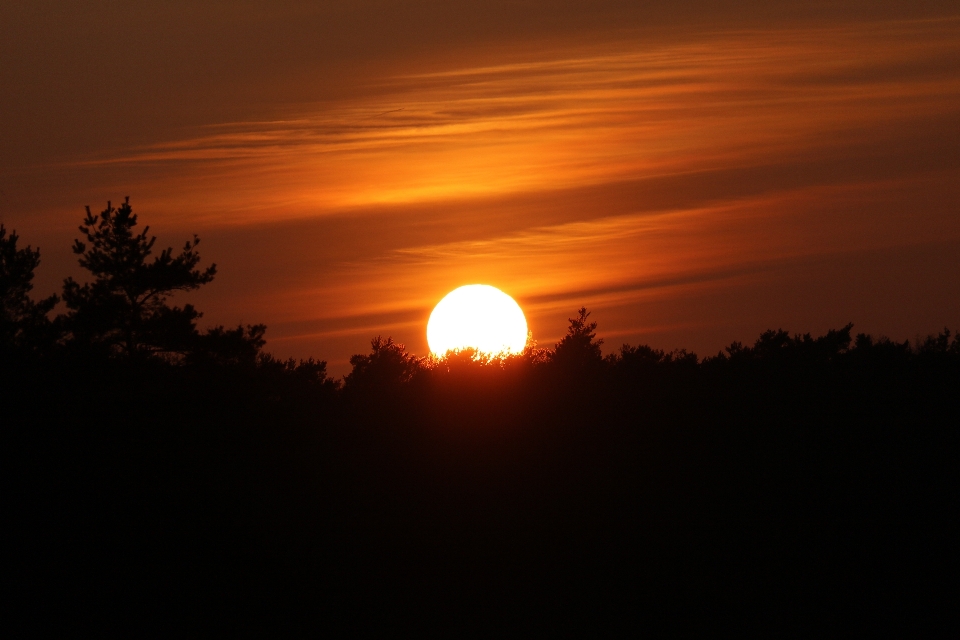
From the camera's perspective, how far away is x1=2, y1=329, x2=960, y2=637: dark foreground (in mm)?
23500

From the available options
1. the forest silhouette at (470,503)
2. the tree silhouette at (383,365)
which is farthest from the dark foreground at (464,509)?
the tree silhouette at (383,365)

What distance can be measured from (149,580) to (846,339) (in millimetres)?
44412

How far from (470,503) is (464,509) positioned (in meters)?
0.34

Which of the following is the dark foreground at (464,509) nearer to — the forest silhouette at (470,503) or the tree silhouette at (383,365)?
the forest silhouette at (470,503)

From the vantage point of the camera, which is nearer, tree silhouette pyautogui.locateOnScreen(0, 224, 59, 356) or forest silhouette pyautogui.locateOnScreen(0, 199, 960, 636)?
forest silhouette pyautogui.locateOnScreen(0, 199, 960, 636)

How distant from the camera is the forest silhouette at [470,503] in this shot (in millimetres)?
23609

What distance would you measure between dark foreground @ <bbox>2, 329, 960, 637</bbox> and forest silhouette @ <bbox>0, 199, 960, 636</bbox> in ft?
0.19

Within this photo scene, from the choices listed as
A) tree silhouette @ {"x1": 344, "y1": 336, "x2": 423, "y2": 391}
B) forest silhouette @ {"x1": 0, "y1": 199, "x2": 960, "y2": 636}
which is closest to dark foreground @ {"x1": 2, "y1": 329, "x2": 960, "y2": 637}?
forest silhouette @ {"x1": 0, "y1": 199, "x2": 960, "y2": 636}

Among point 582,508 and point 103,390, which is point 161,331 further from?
point 582,508

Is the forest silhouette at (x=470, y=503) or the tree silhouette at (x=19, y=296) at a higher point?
the tree silhouette at (x=19, y=296)

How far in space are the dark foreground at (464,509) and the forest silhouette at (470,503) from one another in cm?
6

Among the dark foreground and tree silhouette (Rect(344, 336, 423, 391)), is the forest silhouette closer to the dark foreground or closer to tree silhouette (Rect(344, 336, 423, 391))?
the dark foreground

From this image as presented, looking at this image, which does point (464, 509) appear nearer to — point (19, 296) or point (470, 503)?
point (470, 503)

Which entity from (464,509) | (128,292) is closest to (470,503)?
(464,509)
